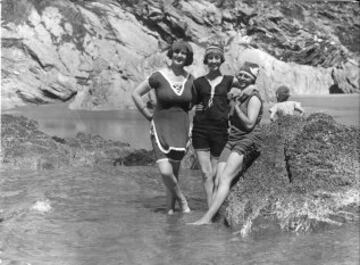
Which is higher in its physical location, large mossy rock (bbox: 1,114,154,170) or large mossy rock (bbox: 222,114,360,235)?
large mossy rock (bbox: 222,114,360,235)

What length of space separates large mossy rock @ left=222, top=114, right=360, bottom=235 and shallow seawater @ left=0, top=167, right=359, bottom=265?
18 cm

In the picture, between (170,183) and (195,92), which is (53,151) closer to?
(170,183)

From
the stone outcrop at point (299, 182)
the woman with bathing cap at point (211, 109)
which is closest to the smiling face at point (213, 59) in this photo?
the woman with bathing cap at point (211, 109)

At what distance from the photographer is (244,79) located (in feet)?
21.5

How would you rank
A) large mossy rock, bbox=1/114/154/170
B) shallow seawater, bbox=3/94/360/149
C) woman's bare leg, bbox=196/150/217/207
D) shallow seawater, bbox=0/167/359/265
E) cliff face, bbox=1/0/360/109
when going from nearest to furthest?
shallow seawater, bbox=0/167/359/265, woman's bare leg, bbox=196/150/217/207, large mossy rock, bbox=1/114/154/170, shallow seawater, bbox=3/94/360/149, cliff face, bbox=1/0/360/109

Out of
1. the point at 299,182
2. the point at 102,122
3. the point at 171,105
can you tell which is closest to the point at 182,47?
the point at 171,105

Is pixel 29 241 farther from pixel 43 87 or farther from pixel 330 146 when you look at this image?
pixel 43 87

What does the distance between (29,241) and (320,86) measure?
4850cm

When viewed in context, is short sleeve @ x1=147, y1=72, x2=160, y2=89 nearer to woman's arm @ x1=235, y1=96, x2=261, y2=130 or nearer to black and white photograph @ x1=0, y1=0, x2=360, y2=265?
black and white photograph @ x1=0, y1=0, x2=360, y2=265

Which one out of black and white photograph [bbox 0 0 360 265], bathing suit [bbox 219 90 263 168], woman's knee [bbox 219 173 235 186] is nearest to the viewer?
black and white photograph [bbox 0 0 360 265]

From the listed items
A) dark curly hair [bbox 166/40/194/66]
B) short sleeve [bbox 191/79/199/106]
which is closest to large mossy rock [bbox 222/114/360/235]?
short sleeve [bbox 191/79/199/106]

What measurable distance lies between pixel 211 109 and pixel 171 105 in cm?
46

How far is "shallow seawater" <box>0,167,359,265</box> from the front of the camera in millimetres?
5340

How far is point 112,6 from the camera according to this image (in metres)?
53.4
